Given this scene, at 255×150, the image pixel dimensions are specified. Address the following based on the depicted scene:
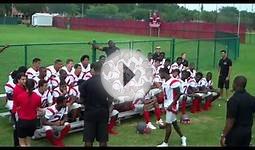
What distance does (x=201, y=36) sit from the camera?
4338 centimetres

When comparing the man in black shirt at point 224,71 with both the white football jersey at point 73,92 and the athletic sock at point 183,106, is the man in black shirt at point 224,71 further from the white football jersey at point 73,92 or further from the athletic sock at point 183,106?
the white football jersey at point 73,92

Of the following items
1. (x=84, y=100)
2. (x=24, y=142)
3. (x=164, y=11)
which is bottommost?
(x=24, y=142)

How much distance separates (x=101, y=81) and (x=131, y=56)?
6401 millimetres

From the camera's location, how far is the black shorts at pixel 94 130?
8.27 metres

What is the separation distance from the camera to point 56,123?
9.90 m

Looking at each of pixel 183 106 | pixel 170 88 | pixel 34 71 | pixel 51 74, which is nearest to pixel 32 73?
pixel 34 71

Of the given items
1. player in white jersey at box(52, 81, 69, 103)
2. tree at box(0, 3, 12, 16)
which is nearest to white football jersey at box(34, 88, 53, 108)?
player in white jersey at box(52, 81, 69, 103)

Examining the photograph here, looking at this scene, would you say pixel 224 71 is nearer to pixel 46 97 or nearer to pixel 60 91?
pixel 60 91

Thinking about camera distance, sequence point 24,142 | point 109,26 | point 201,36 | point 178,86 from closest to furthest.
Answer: point 24,142, point 178,86, point 201,36, point 109,26

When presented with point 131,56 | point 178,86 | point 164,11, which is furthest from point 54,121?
point 164,11

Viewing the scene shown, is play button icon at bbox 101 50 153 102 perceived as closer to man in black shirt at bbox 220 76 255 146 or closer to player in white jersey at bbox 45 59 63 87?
player in white jersey at bbox 45 59 63 87

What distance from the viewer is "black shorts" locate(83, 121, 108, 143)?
8266 millimetres

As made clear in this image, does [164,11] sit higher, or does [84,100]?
[164,11]

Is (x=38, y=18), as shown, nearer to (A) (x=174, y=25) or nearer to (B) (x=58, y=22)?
(B) (x=58, y=22)
